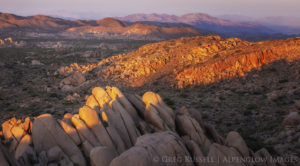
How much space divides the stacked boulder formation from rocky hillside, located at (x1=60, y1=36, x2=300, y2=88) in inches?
739

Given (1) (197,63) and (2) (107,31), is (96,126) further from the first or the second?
(2) (107,31)

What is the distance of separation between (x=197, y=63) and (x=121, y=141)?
29.9 meters

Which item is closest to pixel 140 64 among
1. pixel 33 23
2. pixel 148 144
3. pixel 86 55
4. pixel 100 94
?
pixel 100 94

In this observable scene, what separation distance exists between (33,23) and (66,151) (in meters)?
225

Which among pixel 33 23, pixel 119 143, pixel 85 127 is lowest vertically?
pixel 119 143

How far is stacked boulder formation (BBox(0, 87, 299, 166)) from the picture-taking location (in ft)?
32.2

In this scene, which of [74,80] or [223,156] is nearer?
[223,156]

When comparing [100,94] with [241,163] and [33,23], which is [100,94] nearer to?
[241,163]

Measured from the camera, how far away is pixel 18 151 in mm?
11141

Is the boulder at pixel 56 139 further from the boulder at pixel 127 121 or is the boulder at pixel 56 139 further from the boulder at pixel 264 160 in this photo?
the boulder at pixel 264 160

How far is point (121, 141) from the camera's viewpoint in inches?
497

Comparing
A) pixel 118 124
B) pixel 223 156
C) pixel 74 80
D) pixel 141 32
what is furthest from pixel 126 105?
pixel 141 32

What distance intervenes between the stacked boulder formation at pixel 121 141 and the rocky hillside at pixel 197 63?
18.8 meters

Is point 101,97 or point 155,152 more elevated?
point 101,97
